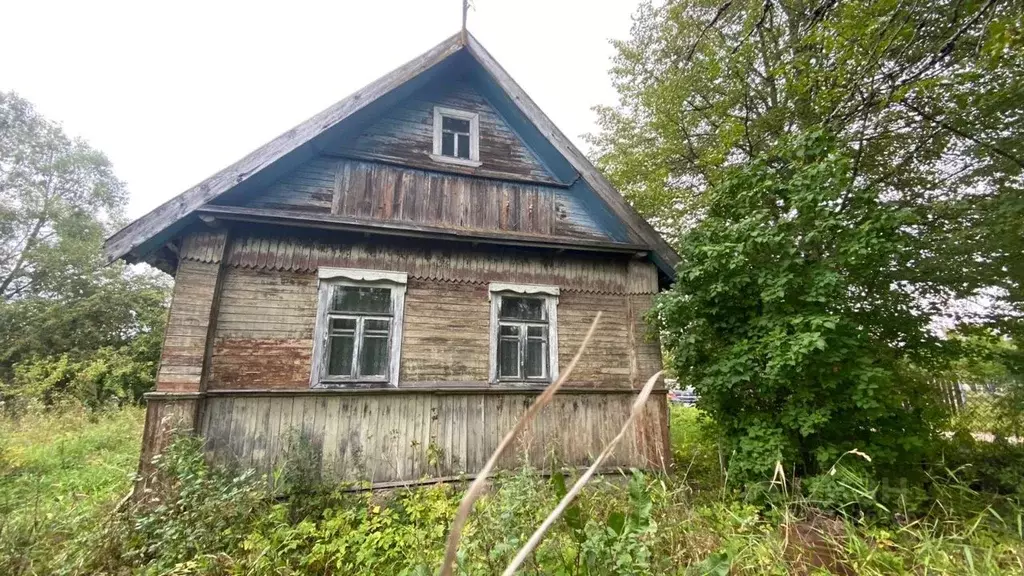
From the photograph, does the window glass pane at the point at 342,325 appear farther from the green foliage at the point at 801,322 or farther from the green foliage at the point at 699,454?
the green foliage at the point at 699,454

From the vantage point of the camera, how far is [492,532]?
Answer: 2939mm

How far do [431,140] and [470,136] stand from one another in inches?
24.9

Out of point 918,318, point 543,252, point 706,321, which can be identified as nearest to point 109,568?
point 543,252

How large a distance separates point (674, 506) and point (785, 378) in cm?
225

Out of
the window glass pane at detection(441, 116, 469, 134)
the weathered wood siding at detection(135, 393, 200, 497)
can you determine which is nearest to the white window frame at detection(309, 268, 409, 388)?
the weathered wood siding at detection(135, 393, 200, 497)

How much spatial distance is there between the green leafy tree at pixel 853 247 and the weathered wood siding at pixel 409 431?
1.38 m

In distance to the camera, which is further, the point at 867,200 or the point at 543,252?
the point at 543,252

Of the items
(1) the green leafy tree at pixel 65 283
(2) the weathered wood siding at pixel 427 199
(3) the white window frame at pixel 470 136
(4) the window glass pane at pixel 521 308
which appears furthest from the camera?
(1) the green leafy tree at pixel 65 283

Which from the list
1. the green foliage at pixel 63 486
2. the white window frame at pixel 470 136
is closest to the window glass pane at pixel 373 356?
the green foliage at pixel 63 486

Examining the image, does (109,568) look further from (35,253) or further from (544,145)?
(35,253)

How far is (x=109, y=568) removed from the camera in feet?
12.1

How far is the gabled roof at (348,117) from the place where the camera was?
15.4 ft

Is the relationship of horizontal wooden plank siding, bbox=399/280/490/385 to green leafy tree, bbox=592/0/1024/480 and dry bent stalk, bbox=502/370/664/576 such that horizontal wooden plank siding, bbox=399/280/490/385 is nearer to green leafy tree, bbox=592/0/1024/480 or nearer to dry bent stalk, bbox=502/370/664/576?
green leafy tree, bbox=592/0/1024/480

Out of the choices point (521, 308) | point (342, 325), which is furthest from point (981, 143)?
point (342, 325)
